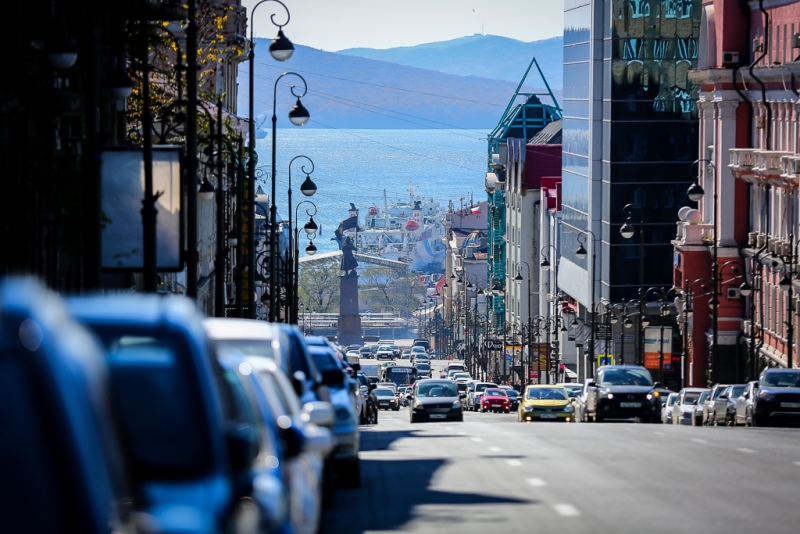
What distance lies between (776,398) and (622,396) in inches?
213

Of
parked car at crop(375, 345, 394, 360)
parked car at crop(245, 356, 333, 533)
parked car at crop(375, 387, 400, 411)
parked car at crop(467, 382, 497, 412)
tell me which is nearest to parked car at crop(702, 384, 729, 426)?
parked car at crop(245, 356, 333, 533)

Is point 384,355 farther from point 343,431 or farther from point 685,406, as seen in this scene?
point 343,431

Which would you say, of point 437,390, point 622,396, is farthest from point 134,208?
point 437,390

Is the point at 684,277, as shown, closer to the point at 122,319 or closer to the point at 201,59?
the point at 201,59

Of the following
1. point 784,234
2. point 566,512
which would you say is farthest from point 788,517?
point 784,234

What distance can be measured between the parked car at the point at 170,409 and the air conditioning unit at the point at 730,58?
62583 mm

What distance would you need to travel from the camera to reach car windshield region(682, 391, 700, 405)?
151 feet

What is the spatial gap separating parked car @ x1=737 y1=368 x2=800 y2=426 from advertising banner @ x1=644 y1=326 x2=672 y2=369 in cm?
4851

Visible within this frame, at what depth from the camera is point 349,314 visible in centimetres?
17588

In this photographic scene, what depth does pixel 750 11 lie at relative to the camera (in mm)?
66438

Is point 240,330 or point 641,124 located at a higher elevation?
point 641,124

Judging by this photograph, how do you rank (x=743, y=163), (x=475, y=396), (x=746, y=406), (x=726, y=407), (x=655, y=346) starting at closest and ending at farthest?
(x=746, y=406)
(x=726, y=407)
(x=743, y=163)
(x=475, y=396)
(x=655, y=346)

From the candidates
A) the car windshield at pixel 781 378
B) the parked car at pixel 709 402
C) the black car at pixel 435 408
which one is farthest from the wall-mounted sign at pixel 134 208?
the black car at pixel 435 408

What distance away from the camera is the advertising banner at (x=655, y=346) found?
83188 mm
